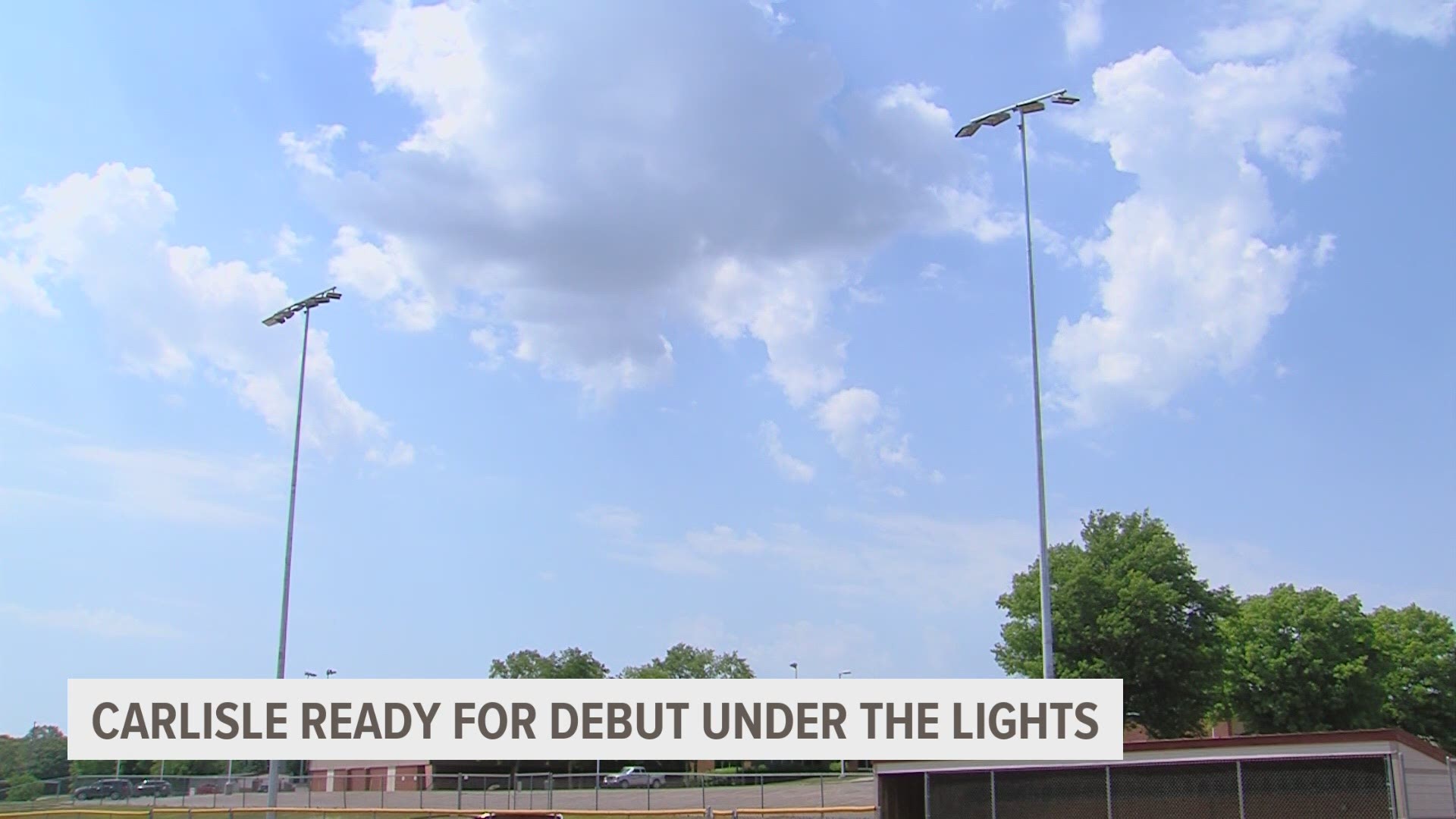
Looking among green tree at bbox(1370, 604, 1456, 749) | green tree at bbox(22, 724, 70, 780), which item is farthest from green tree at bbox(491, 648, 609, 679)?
green tree at bbox(1370, 604, 1456, 749)

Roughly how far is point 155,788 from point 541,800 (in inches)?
599

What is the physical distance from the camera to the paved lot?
49625 mm

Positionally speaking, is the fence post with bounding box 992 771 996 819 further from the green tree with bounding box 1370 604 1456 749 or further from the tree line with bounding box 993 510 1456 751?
the green tree with bounding box 1370 604 1456 749

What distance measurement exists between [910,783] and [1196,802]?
25.6 feet

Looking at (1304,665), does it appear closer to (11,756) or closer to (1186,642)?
(1186,642)

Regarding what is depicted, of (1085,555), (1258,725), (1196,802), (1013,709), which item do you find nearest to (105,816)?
(1013,709)

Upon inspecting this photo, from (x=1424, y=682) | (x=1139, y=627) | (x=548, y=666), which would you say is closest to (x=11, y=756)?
(x=548, y=666)

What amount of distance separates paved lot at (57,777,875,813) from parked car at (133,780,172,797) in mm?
486

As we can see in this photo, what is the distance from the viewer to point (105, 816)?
43.7m

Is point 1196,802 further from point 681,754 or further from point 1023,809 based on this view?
point 681,754

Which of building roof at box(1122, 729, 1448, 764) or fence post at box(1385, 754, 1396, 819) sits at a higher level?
building roof at box(1122, 729, 1448, 764)

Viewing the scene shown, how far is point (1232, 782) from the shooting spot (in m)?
19.7

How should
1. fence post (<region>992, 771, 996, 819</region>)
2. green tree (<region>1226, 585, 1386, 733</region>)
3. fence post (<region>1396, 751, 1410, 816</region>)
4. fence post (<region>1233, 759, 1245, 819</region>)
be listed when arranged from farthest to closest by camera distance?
1. green tree (<region>1226, 585, 1386, 733</region>)
2. fence post (<region>992, 771, 996, 819</region>)
3. fence post (<region>1233, 759, 1245, 819</region>)
4. fence post (<region>1396, 751, 1410, 816</region>)

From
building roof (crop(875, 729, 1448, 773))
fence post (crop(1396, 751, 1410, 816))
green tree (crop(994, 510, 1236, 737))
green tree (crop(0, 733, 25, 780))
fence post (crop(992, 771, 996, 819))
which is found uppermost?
green tree (crop(994, 510, 1236, 737))
